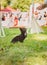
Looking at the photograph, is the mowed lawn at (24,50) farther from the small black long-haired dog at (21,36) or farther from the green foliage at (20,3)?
the green foliage at (20,3)

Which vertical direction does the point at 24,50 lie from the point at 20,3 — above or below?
below

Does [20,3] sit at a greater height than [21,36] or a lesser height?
greater

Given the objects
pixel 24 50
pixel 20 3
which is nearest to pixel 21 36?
pixel 24 50

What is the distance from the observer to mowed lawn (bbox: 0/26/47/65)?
3.57 ft

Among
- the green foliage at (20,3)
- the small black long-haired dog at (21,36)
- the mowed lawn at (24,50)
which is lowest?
the mowed lawn at (24,50)

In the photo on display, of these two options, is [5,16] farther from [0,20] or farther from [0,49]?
[0,49]

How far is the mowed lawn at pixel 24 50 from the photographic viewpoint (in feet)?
3.57

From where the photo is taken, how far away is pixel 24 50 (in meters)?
1.10

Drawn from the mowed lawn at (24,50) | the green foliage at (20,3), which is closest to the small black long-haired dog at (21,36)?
the mowed lawn at (24,50)

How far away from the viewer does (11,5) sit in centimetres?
113

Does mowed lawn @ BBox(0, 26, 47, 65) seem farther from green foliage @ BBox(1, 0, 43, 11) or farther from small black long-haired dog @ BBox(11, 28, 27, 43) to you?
green foliage @ BBox(1, 0, 43, 11)

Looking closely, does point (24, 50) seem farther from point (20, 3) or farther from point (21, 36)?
point (20, 3)

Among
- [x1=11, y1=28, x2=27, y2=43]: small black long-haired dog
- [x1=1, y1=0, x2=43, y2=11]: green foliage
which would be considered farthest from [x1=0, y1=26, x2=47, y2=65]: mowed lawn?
[x1=1, y1=0, x2=43, y2=11]: green foliage

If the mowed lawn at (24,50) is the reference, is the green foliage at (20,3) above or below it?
above
